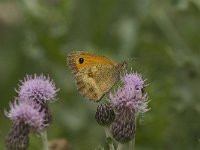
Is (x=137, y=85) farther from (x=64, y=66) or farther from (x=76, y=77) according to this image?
(x=64, y=66)

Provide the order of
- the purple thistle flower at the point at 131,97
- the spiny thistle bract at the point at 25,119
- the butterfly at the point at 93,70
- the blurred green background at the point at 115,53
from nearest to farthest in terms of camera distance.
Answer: the spiny thistle bract at the point at 25,119 → the purple thistle flower at the point at 131,97 → the butterfly at the point at 93,70 → the blurred green background at the point at 115,53

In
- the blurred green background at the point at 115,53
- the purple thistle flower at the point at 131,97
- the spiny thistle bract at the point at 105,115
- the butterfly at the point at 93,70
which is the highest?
the blurred green background at the point at 115,53

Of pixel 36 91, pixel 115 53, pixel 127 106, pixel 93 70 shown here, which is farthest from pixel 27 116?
pixel 115 53

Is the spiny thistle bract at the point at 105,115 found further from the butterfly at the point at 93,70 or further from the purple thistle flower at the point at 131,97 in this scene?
the butterfly at the point at 93,70

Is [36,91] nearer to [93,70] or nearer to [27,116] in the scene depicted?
[27,116]

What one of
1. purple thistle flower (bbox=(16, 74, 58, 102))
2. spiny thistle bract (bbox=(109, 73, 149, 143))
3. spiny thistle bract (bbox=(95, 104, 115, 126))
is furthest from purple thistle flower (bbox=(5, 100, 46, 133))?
spiny thistle bract (bbox=(109, 73, 149, 143))

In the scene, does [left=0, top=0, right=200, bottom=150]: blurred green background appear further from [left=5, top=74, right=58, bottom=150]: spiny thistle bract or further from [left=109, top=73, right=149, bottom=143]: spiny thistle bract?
[left=109, top=73, right=149, bottom=143]: spiny thistle bract

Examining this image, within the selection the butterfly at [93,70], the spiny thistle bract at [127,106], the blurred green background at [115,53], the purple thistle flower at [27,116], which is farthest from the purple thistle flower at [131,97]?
the blurred green background at [115,53]
